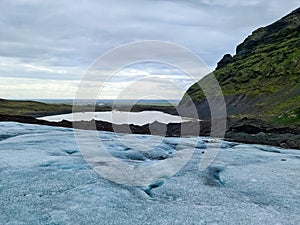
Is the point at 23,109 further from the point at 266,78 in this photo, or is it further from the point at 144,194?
the point at 144,194

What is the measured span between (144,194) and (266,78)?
285 ft

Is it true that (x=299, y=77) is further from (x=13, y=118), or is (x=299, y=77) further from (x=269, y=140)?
(x=13, y=118)

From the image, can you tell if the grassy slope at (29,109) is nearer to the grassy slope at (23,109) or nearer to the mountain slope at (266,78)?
the grassy slope at (23,109)

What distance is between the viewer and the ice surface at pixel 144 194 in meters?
8.65

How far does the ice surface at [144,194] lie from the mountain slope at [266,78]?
3998 centimetres

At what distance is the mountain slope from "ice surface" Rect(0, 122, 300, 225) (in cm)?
3998

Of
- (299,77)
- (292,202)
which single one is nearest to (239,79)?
(299,77)

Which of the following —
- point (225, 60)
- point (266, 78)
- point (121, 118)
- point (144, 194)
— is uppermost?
point (225, 60)

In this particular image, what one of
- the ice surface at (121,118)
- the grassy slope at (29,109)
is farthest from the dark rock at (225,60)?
the ice surface at (121,118)

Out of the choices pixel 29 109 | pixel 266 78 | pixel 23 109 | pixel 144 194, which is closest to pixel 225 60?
pixel 266 78

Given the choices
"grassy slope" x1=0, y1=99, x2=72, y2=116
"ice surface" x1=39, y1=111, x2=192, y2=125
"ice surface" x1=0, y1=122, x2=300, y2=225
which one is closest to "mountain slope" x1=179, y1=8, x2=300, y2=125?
"ice surface" x1=39, y1=111, x2=192, y2=125

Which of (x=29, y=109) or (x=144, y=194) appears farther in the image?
(x=29, y=109)

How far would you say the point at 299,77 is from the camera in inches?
3157

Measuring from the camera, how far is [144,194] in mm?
10461
